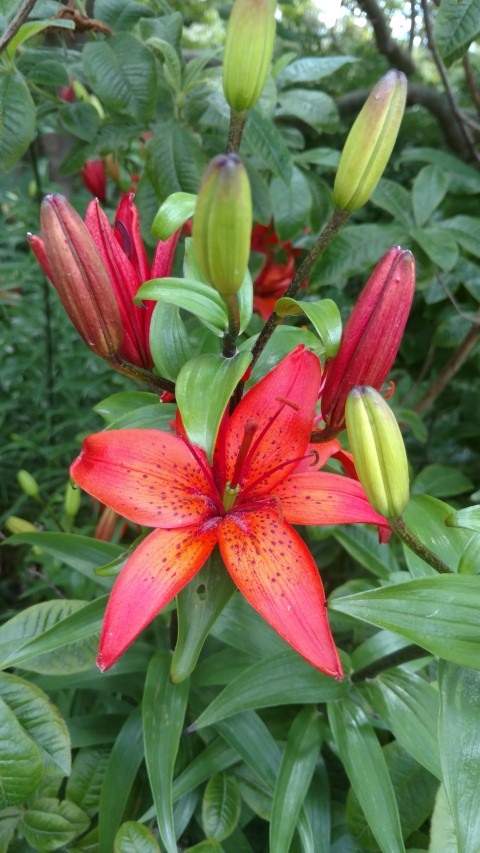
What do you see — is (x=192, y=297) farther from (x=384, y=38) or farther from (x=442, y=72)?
(x=384, y=38)

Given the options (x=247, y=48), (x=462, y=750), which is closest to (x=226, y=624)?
(x=462, y=750)

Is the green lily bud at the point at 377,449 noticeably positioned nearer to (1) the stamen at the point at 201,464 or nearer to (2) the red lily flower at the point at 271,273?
(1) the stamen at the point at 201,464

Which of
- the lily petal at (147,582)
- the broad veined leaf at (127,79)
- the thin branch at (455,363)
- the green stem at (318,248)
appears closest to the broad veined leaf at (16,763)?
the lily petal at (147,582)

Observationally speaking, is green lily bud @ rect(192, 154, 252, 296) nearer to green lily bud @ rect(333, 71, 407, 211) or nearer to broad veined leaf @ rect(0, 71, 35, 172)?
green lily bud @ rect(333, 71, 407, 211)

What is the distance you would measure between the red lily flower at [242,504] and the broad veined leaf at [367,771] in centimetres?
19

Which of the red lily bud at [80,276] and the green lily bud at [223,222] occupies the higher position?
the green lily bud at [223,222]

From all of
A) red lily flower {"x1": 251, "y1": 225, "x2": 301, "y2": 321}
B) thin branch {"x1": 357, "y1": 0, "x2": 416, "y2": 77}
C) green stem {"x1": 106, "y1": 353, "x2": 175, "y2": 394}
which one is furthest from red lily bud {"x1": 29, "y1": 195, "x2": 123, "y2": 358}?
thin branch {"x1": 357, "y1": 0, "x2": 416, "y2": 77}

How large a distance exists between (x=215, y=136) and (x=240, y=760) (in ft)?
2.41

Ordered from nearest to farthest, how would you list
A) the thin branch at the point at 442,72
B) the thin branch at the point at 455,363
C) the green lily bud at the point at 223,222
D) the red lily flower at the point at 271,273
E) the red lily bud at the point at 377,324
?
the green lily bud at the point at 223,222 → the red lily bud at the point at 377,324 → the thin branch at the point at 442,72 → the thin branch at the point at 455,363 → the red lily flower at the point at 271,273

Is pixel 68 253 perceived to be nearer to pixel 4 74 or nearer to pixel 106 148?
pixel 4 74

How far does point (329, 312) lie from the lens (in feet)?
1.38

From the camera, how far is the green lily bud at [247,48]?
379 millimetres

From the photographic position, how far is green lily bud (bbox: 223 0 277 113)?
379 millimetres

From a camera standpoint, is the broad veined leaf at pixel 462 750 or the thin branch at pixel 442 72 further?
the thin branch at pixel 442 72
